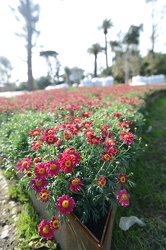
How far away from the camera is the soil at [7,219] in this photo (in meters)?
1.50

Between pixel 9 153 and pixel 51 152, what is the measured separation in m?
0.72

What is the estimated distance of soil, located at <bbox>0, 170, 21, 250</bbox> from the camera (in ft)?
4.91

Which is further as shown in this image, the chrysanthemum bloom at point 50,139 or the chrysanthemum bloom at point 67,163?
the chrysanthemum bloom at point 50,139

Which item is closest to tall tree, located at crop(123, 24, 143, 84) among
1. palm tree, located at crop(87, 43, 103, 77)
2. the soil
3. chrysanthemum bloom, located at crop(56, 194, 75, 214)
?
palm tree, located at crop(87, 43, 103, 77)

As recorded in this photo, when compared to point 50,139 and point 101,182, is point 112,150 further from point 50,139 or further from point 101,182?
point 50,139

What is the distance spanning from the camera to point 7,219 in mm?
1739

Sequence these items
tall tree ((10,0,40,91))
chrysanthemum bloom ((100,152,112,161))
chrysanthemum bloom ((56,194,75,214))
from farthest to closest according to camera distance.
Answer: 1. tall tree ((10,0,40,91))
2. chrysanthemum bloom ((100,152,112,161))
3. chrysanthemum bloom ((56,194,75,214))

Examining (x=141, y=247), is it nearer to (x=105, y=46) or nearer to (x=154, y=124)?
(x=154, y=124)

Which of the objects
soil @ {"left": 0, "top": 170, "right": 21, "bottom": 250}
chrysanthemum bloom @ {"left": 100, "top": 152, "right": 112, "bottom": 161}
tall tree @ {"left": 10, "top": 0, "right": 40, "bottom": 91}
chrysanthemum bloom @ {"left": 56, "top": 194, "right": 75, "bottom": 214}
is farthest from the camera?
tall tree @ {"left": 10, "top": 0, "right": 40, "bottom": 91}

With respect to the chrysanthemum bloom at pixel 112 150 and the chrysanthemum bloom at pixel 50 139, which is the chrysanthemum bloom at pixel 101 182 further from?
the chrysanthemum bloom at pixel 50 139

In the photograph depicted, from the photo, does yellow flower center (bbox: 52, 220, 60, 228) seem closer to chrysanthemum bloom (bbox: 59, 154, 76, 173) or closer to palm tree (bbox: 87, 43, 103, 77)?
chrysanthemum bloom (bbox: 59, 154, 76, 173)

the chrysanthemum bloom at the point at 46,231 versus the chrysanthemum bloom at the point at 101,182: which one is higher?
the chrysanthemum bloom at the point at 101,182

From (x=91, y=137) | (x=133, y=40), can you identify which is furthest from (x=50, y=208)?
(x=133, y=40)

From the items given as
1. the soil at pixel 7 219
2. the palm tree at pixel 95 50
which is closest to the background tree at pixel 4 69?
the palm tree at pixel 95 50
